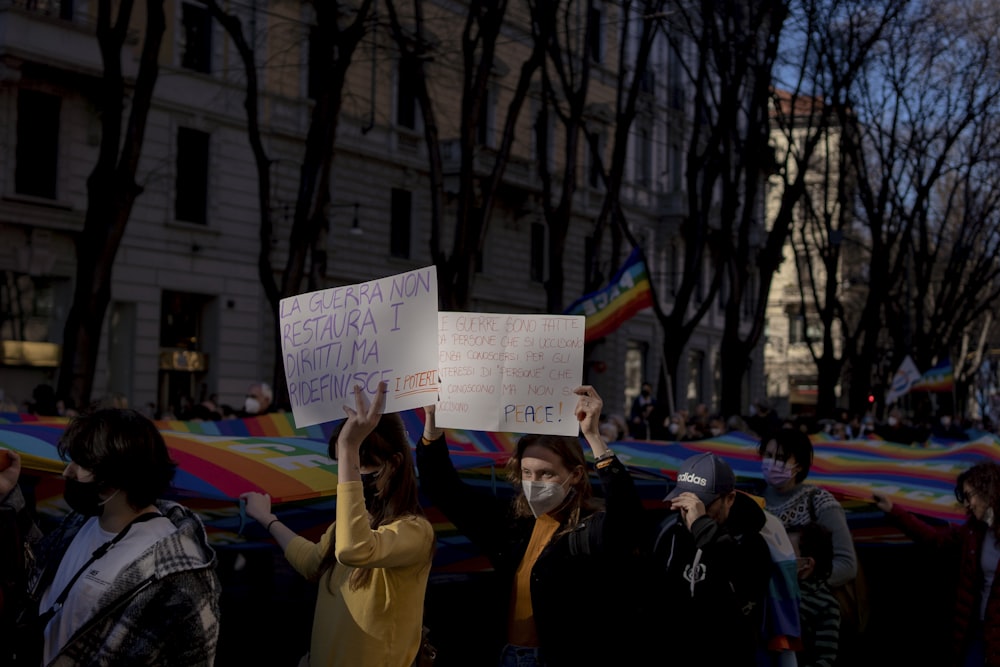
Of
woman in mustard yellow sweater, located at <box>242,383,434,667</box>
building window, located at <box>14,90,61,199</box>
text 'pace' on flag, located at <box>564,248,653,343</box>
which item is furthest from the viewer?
building window, located at <box>14,90,61,199</box>

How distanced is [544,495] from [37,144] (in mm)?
20563

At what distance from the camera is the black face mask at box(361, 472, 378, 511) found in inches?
161

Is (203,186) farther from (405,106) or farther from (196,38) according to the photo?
(405,106)

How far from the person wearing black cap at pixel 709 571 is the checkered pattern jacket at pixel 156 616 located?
6.77ft

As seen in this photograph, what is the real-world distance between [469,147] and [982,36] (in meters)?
14.9

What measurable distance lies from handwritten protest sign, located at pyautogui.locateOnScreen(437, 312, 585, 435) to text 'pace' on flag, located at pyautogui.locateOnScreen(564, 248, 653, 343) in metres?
10.3

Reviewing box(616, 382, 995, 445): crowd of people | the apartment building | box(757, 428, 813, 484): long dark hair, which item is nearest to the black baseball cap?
box(757, 428, 813, 484): long dark hair

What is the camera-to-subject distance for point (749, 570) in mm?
5117

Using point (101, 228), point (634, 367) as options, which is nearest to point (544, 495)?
point (101, 228)

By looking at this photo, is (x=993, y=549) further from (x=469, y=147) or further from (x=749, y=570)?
(x=469, y=147)

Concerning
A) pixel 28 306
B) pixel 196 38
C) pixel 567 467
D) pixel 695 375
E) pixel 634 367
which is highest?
pixel 196 38

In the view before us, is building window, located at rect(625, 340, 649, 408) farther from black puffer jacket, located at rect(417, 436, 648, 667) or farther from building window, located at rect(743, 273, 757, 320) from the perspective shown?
black puffer jacket, located at rect(417, 436, 648, 667)

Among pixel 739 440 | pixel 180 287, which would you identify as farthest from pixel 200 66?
pixel 739 440

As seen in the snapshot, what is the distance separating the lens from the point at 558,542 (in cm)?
429
